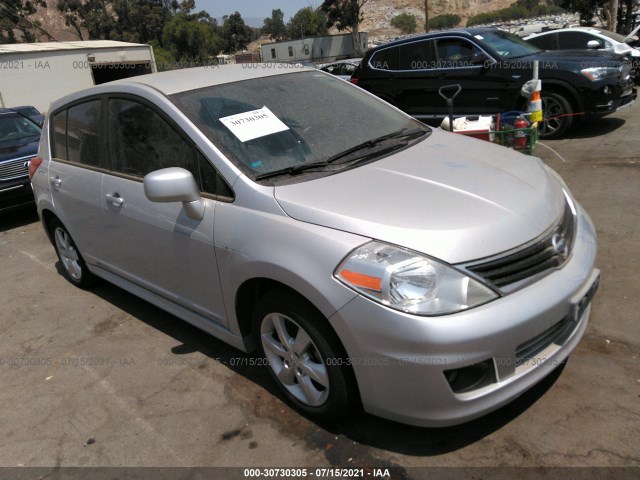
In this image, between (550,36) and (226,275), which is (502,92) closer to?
(550,36)

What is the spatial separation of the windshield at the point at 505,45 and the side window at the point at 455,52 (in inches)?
9.3

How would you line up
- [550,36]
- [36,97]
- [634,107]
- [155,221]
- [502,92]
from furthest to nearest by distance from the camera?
[36,97], [550,36], [634,107], [502,92], [155,221]

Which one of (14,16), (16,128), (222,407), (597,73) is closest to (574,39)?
(597,73)

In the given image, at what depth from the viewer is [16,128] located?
26.8 ft

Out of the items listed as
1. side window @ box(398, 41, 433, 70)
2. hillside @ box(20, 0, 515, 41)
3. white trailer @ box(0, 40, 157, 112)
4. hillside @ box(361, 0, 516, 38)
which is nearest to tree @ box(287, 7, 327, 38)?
hillside @ box(20, 0, 515, 41)

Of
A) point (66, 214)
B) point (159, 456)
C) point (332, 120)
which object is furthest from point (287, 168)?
point (66, 214)

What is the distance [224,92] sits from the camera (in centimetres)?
313

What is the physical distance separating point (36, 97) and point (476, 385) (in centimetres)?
2947

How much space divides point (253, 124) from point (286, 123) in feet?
0.68

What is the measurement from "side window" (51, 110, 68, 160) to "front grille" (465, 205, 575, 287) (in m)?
3.34

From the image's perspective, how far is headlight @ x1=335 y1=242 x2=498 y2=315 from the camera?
208 cm

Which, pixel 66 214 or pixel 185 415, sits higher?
pixel 66 214

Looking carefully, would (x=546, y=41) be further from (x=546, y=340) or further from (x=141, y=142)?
(x=546, y=340)

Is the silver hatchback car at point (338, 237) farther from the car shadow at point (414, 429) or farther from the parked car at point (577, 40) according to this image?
the parked car at point (577, 40)
